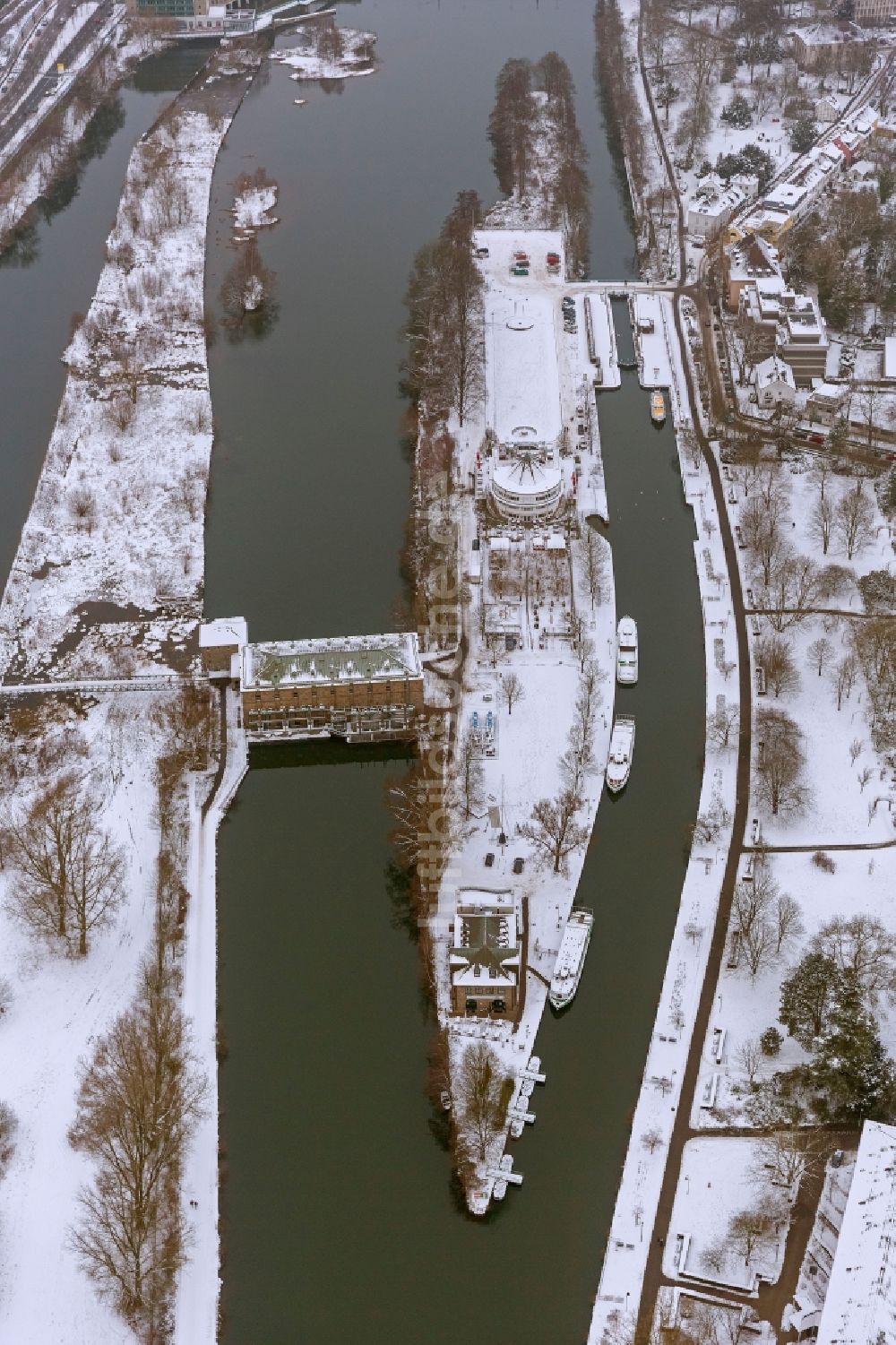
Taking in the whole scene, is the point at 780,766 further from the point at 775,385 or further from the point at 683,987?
the point at 775,385

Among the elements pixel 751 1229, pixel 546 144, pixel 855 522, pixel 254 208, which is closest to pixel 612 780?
pixel 751 1229

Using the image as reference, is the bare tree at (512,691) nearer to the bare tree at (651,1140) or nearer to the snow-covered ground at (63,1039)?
the snow-covered ground at (63,1039)

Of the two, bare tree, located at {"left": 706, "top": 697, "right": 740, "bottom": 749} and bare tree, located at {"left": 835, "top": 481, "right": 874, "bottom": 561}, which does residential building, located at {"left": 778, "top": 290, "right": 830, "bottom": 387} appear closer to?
bare tree, located at {"left": 835, "top": 481, "right": 874, "bottom": 561}

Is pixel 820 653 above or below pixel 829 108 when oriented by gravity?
below

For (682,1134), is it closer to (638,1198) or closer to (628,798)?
(638,1198)

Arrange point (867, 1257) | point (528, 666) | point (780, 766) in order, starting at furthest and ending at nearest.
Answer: point (528, 666), point (780, 766), point (867, 1257)

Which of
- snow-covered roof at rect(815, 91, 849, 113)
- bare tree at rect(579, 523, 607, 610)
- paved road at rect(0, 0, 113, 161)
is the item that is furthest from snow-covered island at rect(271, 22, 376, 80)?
bare tree at rect(579, 523, 607, 610)
